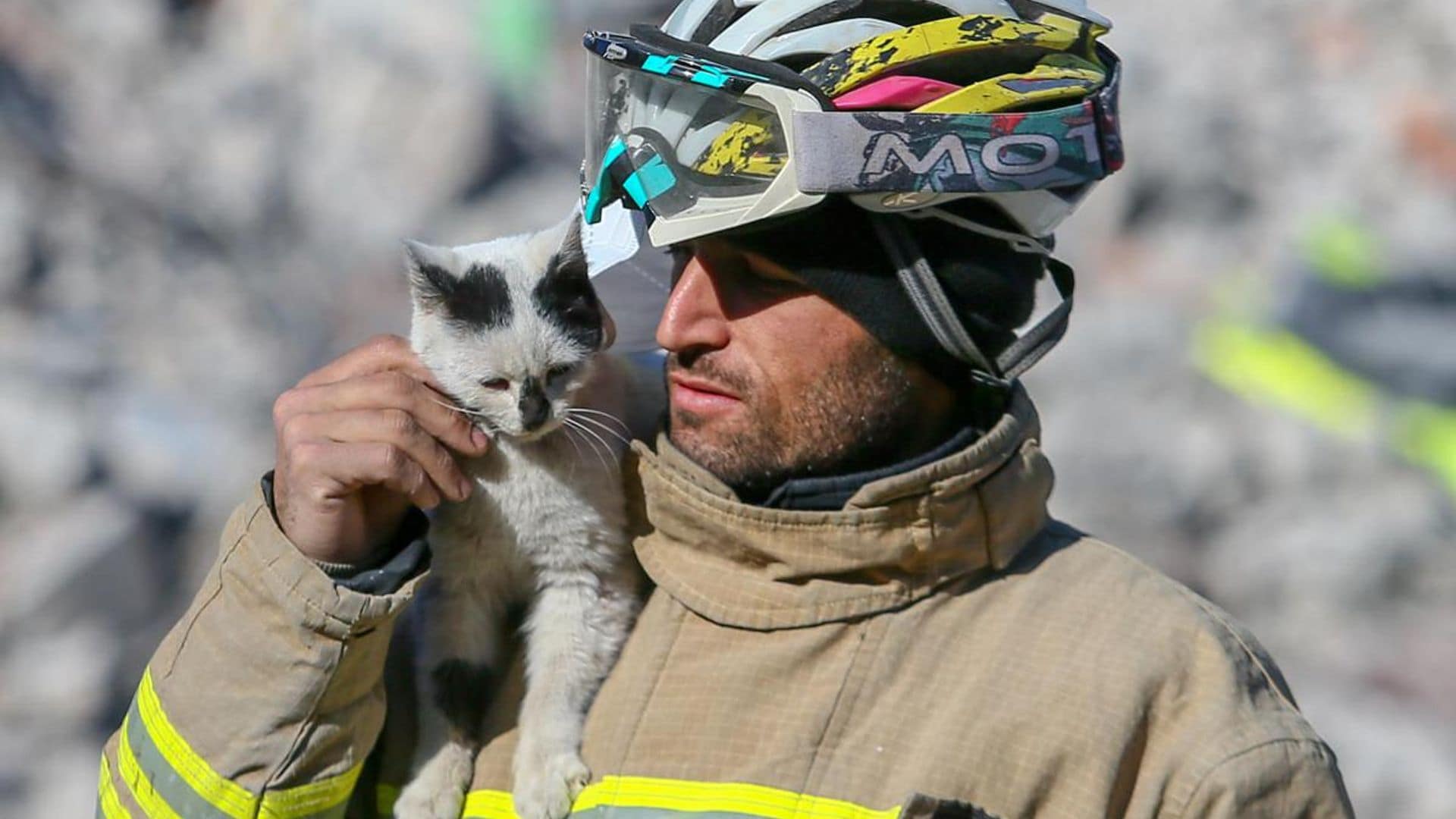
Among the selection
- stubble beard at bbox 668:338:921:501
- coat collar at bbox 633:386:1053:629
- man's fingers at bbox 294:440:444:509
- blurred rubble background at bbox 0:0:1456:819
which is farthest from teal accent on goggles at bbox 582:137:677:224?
blurred rubble background at bbox 0:0:1456:819

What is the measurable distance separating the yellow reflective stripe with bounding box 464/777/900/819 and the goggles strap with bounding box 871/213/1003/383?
0.60 m

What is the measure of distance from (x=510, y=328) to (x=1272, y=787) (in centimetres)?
109

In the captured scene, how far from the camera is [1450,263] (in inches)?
272

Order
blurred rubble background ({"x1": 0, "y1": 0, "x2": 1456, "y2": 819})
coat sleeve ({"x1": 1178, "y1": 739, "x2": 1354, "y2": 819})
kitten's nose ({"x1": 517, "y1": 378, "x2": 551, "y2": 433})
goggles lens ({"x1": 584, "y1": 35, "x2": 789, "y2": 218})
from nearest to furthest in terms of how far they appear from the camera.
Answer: coat sleeve ({"x1": 1178, "y1": 739, "x2": 1354, "y2": 819})
goggles lens ({"x1": 584, "y1": 35, "x2": 789, "y2": 218})
kitten's nose ({"x1": 517, "y1": 378, "x2": 551, "y2": 433})
blurred rubble background ({"x1": 0, "y1": 0, "x2": 1456, "y2": 819})

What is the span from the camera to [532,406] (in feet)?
6.41

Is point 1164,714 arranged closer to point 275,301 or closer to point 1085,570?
point 1085,570

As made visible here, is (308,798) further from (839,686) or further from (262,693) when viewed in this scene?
(839,686)

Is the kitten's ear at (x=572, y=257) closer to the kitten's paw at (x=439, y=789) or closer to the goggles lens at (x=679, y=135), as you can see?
the goggles lens at (x=679, y=135)

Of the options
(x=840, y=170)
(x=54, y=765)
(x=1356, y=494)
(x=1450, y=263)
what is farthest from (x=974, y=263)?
(x=1450, y=263)

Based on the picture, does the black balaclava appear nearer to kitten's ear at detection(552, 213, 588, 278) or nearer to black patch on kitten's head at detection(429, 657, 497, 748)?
kitten's ear at detection(552, 213, 588, 278)

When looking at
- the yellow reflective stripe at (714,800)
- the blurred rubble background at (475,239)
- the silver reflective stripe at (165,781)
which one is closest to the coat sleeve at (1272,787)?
the yellow reflective stripe at (714,800)

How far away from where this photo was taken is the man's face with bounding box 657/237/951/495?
6.13 feet

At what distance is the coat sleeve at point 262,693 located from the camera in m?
1.68

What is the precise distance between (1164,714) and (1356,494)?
4516mm
